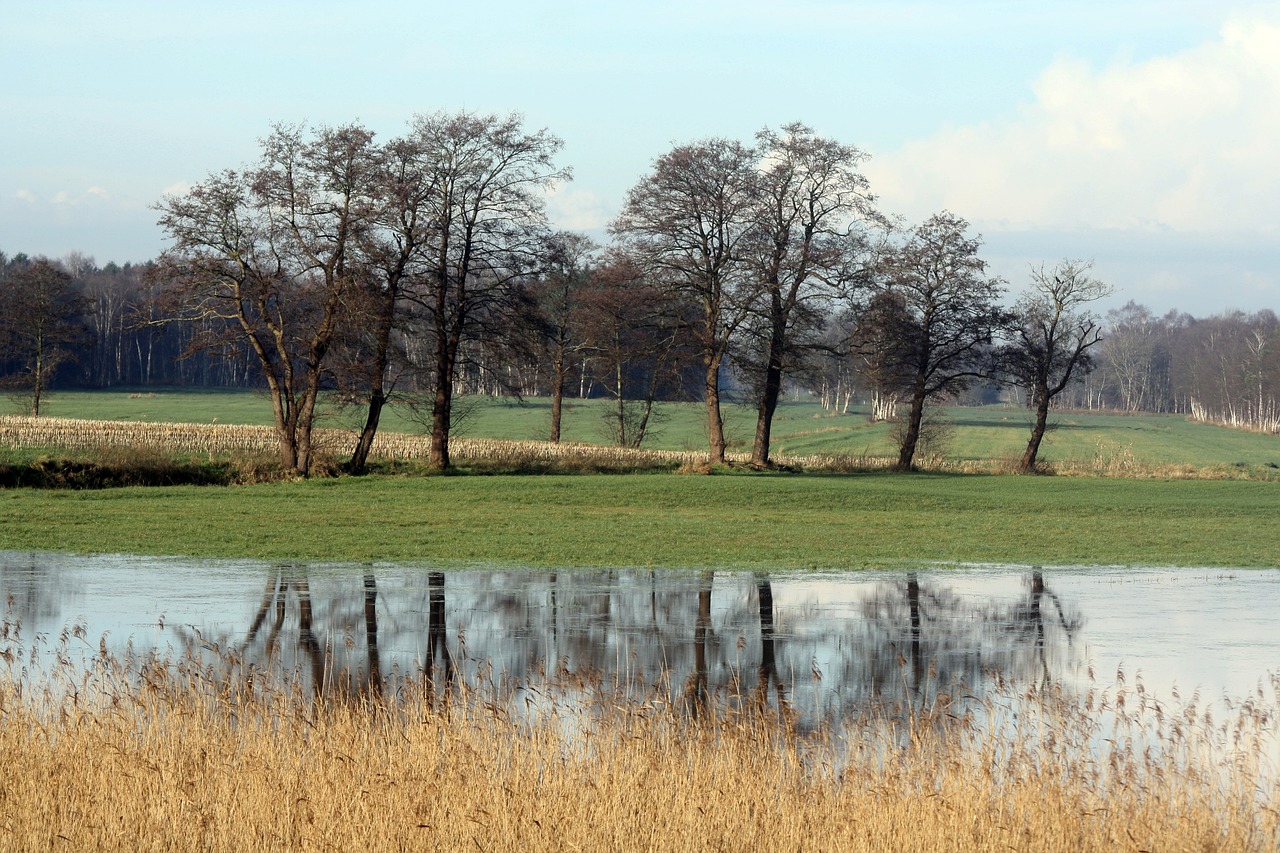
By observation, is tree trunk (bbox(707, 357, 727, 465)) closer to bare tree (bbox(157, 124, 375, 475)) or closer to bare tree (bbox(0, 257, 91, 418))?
bare tree (bbox(157, 124, 375, 475))

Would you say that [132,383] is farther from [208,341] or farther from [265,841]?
[265,841]

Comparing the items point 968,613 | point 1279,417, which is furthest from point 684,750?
point 1279,417

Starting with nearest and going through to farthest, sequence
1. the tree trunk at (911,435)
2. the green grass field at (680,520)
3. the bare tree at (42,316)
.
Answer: the green grass field at (680,520) < the tree trunk at (911,435) < the bare tree at (42,316)

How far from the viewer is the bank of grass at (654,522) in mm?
27031

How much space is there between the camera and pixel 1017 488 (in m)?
52.8

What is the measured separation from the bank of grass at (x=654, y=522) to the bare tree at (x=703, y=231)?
25.8 ft

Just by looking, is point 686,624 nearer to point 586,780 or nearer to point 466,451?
point 586,780

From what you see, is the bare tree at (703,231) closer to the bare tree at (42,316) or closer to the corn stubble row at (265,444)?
the corn stubble row at (265,444)

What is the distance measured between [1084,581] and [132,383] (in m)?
137

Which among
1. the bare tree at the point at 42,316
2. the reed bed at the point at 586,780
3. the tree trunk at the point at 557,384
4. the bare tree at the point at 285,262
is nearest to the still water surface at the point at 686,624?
the reed bed at the point at 586,780

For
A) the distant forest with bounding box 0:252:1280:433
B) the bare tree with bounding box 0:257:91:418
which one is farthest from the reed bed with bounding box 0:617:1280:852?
the distant forest with bounding box 0:252:1280:433

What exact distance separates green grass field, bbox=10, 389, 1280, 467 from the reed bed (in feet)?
214

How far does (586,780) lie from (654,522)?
25.1 meters

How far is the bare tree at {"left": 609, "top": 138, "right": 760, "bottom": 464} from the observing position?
52.8 metres
